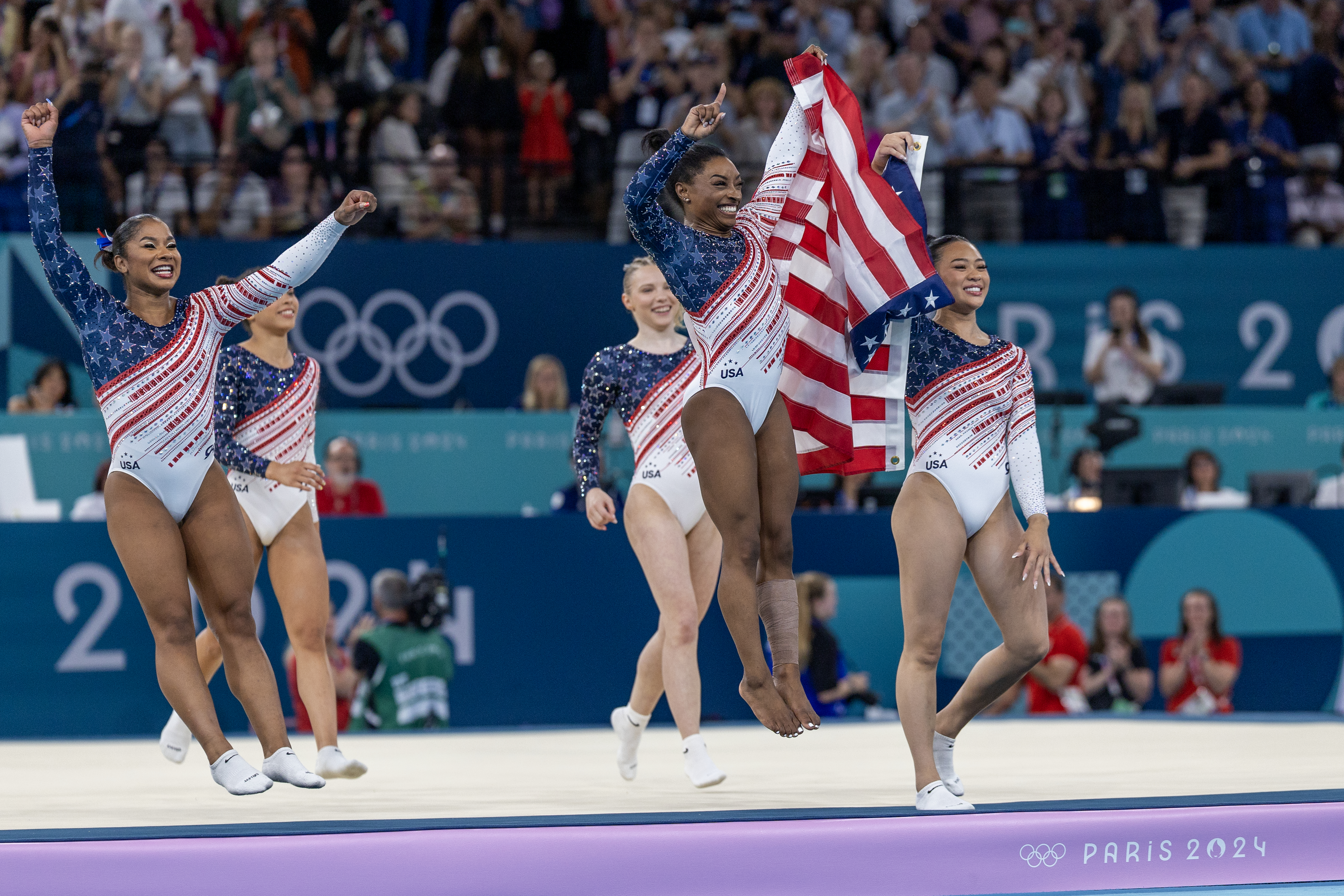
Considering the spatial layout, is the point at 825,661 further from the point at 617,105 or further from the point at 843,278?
the point at 617,105

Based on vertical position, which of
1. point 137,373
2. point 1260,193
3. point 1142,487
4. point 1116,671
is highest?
point 1260,193

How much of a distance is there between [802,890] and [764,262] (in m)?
A: 1.94

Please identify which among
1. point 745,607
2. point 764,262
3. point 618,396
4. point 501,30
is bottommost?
point 745,607

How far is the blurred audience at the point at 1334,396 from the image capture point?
10945 mm

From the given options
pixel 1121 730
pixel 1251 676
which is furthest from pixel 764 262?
pixel 1251 676

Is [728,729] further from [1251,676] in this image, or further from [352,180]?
[352,180]

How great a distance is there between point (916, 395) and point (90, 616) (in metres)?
5.07

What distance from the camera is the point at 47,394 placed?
31.9 ft

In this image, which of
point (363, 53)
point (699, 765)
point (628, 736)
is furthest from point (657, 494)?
point (363, 53)

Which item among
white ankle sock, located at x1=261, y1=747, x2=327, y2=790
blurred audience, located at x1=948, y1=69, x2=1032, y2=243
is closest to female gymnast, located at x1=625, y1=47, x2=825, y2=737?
white ankle sock, located at x1=261, y1=747, x2=327, y2=790

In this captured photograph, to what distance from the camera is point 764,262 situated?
518 cm

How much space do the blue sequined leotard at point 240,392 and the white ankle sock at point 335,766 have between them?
1.05 meters

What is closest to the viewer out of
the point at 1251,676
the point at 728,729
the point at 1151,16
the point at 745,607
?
the point at 745,607

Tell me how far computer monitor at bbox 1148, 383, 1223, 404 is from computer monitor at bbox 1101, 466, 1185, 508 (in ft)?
3.39
